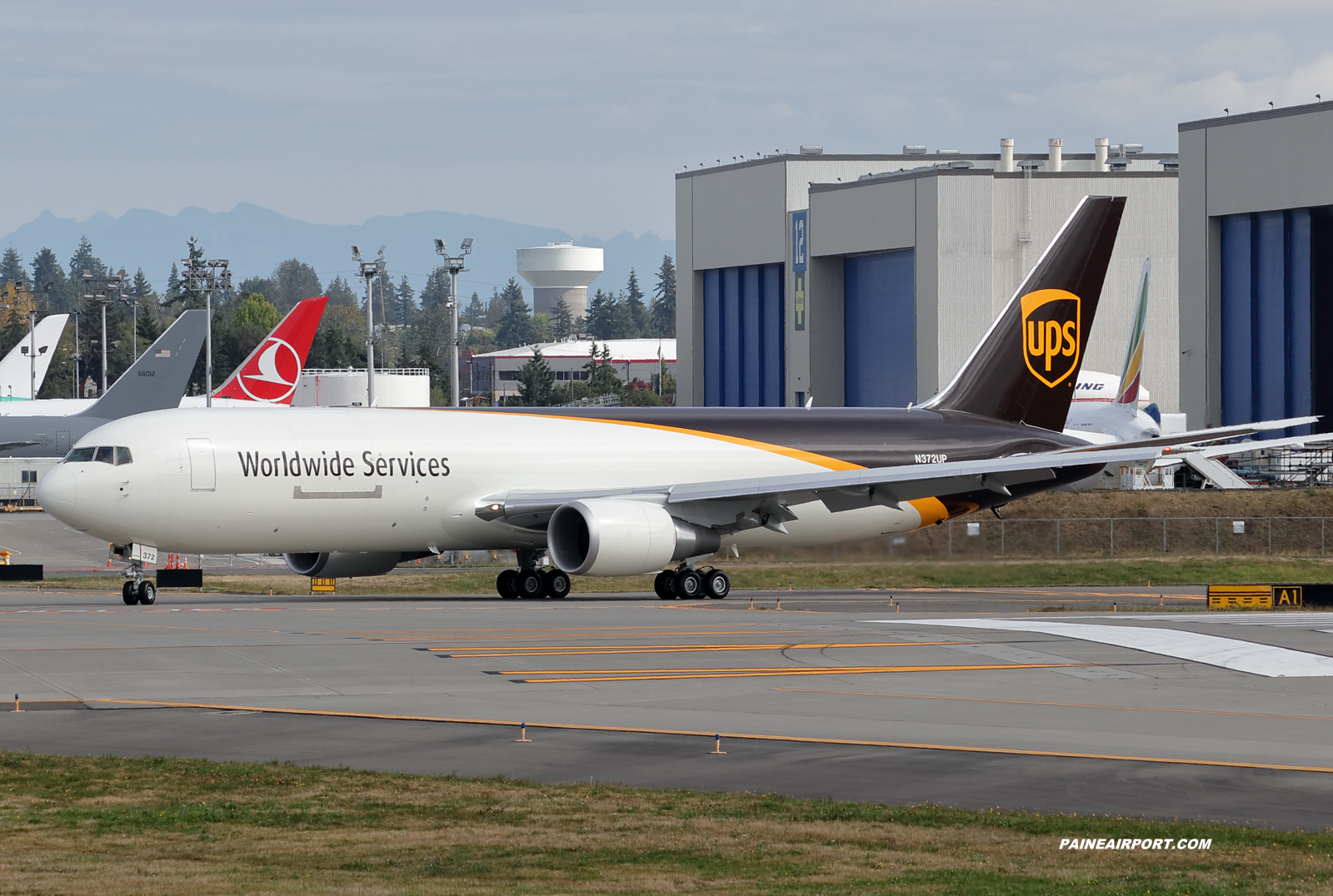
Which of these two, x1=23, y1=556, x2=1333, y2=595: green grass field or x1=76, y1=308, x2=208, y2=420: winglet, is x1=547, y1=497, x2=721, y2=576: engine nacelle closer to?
x1=23, y1=556, x2=1333, y2=595: green grass field

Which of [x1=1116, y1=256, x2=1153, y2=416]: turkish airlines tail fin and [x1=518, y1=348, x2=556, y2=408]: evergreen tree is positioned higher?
[x1=518, y1=348, x2=556, y2=408]: evergreen tree

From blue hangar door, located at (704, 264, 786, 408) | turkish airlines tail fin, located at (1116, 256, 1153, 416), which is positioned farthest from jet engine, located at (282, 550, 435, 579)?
blue hangar door, located at (704, 264, 786, 408)

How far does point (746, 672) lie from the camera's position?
82.1ft

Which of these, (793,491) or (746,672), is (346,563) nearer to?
(793,491)

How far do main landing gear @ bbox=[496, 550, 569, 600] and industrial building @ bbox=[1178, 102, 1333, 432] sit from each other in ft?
Answer: 184

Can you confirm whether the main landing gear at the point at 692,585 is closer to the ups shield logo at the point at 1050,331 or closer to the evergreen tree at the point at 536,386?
the ups shield logo at the point at 1050,331

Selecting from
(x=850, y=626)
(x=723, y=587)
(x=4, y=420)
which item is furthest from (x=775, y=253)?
(x=850, y=626)

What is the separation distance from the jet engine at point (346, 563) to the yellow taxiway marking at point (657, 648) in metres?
13.8

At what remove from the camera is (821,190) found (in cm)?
11444

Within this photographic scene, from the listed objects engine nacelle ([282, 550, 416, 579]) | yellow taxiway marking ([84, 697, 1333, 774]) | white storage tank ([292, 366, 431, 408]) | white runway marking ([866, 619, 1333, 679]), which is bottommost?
white runway marking ([866, 619, 1333, 679])

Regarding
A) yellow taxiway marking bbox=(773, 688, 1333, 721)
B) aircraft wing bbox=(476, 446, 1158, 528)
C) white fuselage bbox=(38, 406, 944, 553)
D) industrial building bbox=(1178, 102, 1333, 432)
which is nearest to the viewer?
yellow taxiway marking bbox=(773, 688, 1333, 721)

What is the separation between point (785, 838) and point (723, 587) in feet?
89.8

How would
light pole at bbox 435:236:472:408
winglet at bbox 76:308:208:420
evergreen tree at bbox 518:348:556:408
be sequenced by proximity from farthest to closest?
1. evergreen tree at bbox 518:348:556:408
2. light pole at bbox 435:236:472:408
3. winglet at bbox 76:308:208:420

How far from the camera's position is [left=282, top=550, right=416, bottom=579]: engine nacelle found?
135 feet
